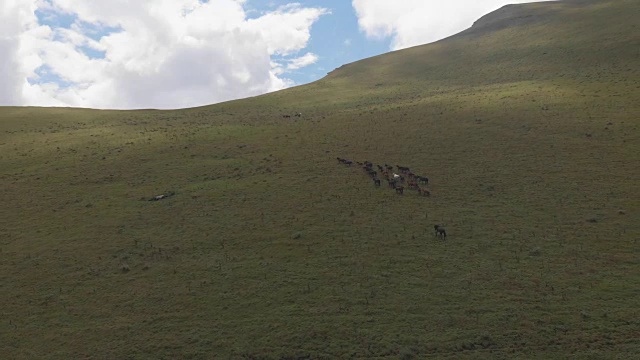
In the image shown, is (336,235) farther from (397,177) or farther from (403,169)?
(403,169)

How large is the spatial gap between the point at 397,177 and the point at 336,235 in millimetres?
11037

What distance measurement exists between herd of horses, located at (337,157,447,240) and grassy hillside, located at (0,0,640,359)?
0.88 meters

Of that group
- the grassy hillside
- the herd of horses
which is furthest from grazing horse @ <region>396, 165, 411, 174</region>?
the grassy hillside

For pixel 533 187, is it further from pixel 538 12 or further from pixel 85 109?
pixel 538 12

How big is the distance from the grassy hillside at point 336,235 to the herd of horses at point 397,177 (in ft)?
2.87

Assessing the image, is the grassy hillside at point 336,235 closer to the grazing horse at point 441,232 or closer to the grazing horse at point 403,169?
the grazing horse at point 441,232

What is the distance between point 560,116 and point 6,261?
51161mm

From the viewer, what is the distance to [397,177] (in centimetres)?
3731

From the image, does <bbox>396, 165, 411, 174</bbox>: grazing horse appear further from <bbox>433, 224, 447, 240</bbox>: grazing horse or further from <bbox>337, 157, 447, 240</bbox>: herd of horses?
<bbox>433, 224, 447, 240</bbox>: grazing horse

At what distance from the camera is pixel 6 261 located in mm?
27969

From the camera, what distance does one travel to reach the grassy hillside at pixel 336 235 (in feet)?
64.3

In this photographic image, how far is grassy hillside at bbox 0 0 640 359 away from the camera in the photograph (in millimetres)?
19609

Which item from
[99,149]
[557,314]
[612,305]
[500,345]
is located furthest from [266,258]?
[99,149]

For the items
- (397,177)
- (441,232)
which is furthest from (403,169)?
(441,232)
